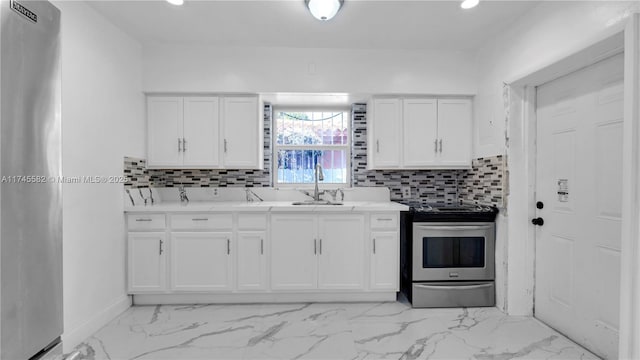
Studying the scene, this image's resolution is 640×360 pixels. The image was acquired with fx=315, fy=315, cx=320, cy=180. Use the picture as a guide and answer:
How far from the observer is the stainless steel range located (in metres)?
2.79

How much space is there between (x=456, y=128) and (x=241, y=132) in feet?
7.14

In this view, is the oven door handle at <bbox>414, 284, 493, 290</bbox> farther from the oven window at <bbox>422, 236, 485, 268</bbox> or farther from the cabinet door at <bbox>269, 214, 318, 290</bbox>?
the cabinet door at <bbox>269, 214, 318, 290</bbox>

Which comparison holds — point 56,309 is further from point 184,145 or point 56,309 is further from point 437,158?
point 437,158

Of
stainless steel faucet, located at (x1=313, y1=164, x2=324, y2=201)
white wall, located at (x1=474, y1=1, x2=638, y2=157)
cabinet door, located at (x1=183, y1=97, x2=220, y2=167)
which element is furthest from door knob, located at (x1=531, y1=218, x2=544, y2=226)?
cabinet door, located at (x1=183, y1=97, x2=220, y2=167)

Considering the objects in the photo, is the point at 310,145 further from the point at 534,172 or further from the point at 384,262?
the point at 534,172

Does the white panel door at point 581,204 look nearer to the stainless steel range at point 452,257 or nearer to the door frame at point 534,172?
the door frame at point 534,172

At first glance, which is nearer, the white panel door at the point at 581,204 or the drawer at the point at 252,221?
the white panel door at the point at 581,204

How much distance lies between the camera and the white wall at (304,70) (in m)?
3.05

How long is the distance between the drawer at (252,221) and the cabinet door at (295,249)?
0.09 meters

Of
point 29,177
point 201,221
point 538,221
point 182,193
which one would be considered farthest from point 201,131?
point 538,221

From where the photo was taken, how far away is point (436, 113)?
3.20 m

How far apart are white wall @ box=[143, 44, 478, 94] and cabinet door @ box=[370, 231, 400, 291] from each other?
4.78 ft

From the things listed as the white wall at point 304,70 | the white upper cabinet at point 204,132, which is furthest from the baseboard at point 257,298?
the white wall at point 304,70

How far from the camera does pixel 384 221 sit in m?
2.90
